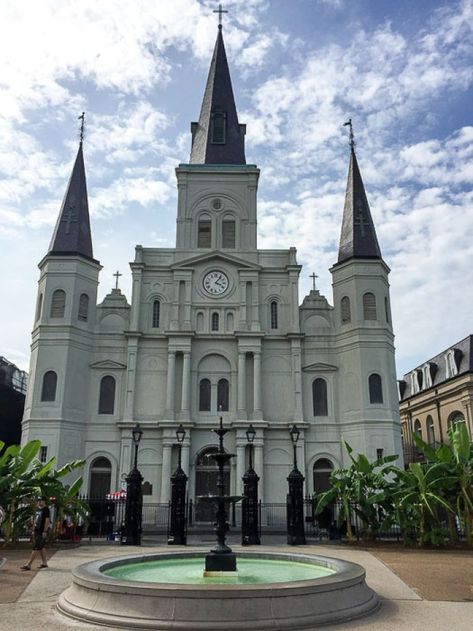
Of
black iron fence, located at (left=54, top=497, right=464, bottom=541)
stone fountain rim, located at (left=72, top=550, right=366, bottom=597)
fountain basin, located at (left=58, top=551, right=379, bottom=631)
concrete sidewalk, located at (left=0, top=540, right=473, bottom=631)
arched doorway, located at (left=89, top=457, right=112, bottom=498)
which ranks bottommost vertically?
concrete sidewalk, located at (left=0, top=540, right=473, bottom=631)

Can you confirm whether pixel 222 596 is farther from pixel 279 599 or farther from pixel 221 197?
pixel 221 197

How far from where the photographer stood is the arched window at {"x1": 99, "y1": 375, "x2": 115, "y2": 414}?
3419 centimetres

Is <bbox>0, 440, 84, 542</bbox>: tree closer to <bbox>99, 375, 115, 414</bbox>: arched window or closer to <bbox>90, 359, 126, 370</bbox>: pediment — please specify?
<bbox>99, 375, 115, 414</bbox>: arched window

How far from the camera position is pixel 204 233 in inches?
1512

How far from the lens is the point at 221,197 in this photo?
1542 inches

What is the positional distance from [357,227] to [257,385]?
12.1m

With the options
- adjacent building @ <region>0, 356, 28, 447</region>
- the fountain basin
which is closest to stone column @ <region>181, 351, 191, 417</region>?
adjacent building @ <region>0, 356, 28, 447</region>

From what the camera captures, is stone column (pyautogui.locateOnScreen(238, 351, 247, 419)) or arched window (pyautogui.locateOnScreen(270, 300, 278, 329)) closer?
stone column (pyautogui.locateOnScreen(238, 351, 247, 419))

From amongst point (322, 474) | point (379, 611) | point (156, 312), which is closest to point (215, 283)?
point (156, 312)

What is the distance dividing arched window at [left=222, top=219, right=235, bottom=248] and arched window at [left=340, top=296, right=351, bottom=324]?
26.6 ft

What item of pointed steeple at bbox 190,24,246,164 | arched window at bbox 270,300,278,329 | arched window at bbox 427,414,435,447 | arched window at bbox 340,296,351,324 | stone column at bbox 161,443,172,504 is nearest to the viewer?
stone column at bbox 161,443,172,504

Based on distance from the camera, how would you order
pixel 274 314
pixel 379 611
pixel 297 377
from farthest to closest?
pixel 274 314
pixel 297 377
pixel 379 611

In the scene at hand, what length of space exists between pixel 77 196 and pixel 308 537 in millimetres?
25666

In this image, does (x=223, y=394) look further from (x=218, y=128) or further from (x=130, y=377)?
(x=218, y=128)
